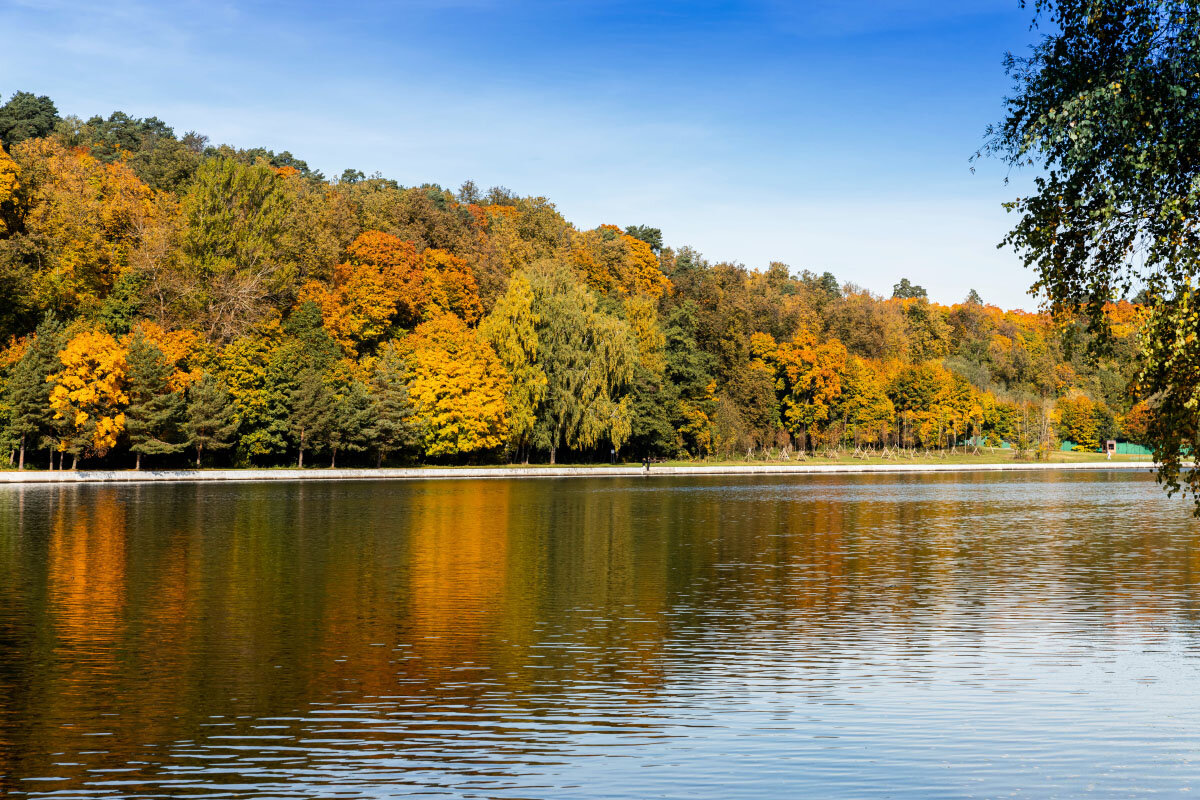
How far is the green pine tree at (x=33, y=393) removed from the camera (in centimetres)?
6216

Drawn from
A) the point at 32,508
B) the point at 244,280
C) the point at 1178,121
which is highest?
the point at 244,280

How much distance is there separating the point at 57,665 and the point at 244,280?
6665cm

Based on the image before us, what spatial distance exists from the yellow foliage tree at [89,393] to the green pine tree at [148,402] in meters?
0.64

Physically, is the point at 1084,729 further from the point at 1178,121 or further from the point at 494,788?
the point at 1178,121

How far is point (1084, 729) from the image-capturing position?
38.1 feet

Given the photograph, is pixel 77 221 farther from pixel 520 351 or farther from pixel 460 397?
pixel 520 351

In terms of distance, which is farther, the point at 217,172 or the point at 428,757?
the point at 217,172

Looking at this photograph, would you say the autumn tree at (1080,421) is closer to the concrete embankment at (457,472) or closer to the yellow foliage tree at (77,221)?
the concrete embankment at (457,472)

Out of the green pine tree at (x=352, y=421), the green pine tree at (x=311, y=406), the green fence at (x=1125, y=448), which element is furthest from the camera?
the green fence at (x=1125, y=448)

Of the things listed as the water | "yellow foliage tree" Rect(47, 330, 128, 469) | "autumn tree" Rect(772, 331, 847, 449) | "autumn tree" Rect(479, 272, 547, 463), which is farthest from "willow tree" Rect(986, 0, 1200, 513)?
"autumn tree" Rect(772, 331, 847, 449)

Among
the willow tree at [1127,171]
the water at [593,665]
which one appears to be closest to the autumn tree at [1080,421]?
the water at [593,665]

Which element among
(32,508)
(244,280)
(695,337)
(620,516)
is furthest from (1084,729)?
(695,337)

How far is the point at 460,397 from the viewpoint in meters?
77.9

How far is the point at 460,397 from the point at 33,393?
26.8m
